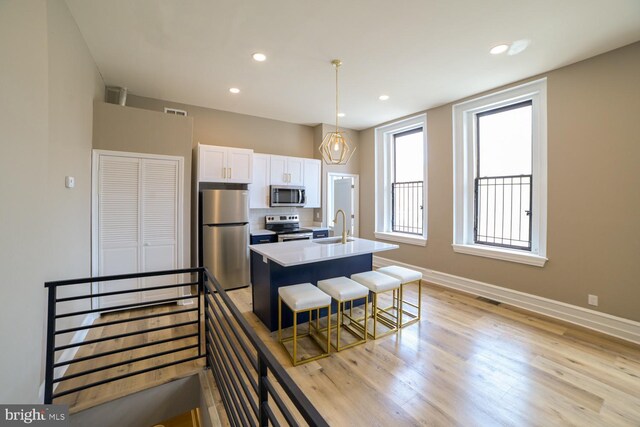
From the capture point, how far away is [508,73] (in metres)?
3.24

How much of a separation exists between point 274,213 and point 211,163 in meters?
1.55

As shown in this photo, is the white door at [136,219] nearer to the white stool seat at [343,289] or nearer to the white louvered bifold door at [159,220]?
the white louvered bifold door at [159,220]

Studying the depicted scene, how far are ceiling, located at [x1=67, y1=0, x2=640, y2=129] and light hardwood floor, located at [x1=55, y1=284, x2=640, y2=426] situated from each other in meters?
3.00

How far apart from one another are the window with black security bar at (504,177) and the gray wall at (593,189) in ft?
1.07

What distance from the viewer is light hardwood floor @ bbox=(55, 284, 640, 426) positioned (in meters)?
1.76

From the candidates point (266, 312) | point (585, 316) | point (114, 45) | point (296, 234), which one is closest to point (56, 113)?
point (114, 45)

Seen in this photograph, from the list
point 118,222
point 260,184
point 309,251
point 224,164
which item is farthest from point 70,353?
point 260,184

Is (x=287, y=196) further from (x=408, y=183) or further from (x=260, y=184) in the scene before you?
(x=408, y=183)

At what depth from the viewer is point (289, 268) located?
2873 millimetres

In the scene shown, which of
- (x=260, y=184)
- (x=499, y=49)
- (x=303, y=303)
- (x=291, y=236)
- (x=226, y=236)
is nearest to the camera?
(x=303, y=303)

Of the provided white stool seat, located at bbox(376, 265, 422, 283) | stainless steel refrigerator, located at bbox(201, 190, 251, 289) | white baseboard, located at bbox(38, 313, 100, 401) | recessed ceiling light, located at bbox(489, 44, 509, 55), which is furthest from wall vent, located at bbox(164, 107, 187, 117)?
recessed ceiling light, located at bbox(489, 44, 509, 55)

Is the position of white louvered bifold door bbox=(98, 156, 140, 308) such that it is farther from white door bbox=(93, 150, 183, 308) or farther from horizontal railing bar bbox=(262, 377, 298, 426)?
horizontal railing bar bbox=(262, 377, 298, 426)

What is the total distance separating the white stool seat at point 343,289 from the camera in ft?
8.25

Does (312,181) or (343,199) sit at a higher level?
(312,181)
